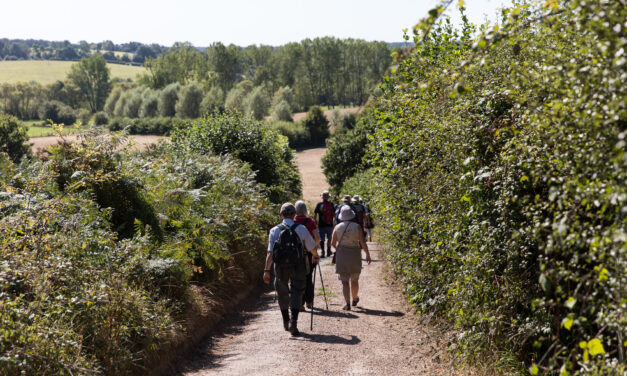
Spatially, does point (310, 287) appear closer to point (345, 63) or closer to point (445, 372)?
point (445, 372)

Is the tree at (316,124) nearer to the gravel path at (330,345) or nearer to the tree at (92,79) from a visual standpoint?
the tree at (92,79)

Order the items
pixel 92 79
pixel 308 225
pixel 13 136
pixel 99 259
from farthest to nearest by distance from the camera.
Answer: pixel 92 79
pixel 13 136
pixel 308 225
pixel 99 259

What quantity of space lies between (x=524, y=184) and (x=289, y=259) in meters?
4.10

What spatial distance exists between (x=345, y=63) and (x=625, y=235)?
381ft

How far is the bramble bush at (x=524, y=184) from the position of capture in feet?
9.53

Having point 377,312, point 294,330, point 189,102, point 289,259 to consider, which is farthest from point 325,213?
point 189,102

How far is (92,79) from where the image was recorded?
120m

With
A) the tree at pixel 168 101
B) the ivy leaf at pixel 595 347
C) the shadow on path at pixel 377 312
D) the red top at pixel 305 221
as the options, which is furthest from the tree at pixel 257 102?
the ivy leaf at pixel 595 347

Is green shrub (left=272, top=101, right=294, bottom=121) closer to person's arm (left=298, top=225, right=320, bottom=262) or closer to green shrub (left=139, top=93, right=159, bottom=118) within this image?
green shrub (left=139, top=93, right=159, bottom=118)

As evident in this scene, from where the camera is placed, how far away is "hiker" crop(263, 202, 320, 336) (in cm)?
807

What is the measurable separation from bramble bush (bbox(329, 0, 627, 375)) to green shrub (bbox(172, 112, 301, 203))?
1092 centimetres

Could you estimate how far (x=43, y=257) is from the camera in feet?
19.9

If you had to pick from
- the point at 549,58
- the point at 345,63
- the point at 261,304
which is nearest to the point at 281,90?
the point at 345,63

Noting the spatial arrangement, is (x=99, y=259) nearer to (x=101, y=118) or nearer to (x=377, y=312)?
(x=377, y=312)
